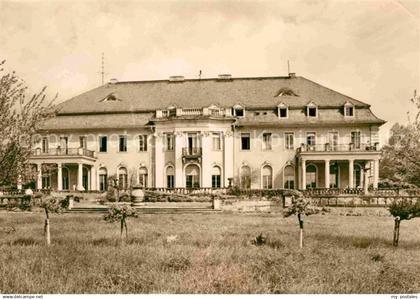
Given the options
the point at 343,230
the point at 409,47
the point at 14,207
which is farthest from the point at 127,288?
the point at 14,207

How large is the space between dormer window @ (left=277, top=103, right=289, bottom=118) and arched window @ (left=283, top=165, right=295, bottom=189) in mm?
3745

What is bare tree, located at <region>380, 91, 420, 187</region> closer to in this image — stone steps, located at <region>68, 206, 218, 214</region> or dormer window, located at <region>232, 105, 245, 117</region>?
stone steps, located at <region>68, 206, 218, 214</region>

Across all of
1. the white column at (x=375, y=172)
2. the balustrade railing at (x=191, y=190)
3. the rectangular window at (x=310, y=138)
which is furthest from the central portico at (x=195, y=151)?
the white column at (x=375, y=172)

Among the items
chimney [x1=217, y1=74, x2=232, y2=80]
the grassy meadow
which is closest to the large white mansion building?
chimney [x1=217, y1=74, x2=232, y2=80]

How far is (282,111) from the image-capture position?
123 feet

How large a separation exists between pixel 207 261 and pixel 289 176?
27.2 metres

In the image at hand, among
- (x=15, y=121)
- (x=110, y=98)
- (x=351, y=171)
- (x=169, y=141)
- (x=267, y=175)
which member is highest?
(x=110, y=98)

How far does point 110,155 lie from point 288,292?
30.7 meters

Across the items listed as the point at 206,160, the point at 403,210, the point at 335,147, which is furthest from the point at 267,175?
the point at 403,210

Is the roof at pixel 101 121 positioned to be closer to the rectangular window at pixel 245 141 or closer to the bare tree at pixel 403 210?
the rectangular window at pixel 245 141

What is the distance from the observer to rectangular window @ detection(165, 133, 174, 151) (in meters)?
37.5

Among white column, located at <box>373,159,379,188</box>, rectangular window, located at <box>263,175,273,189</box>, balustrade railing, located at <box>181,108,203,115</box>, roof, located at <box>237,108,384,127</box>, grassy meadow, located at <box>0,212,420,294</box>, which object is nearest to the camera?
grassy meadow, located at <box>0,212,420,294</box>

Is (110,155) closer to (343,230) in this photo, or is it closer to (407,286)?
(343,230)

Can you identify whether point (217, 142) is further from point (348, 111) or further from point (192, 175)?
point (348, 111)
